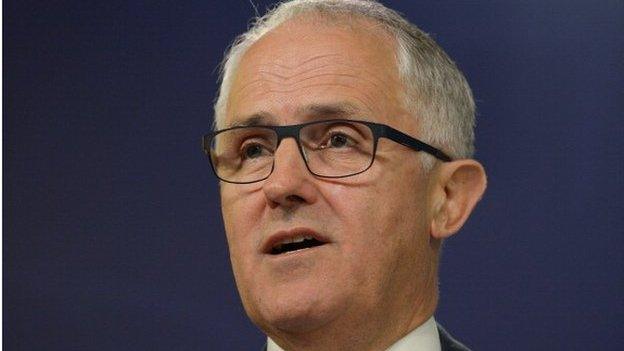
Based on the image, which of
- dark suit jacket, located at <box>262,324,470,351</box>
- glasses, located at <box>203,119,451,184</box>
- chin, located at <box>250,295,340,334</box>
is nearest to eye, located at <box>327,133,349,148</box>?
glasses, located at <box>203,119,451,184</box>

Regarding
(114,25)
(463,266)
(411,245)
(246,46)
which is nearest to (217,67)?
(114,25)

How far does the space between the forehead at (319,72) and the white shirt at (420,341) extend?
14.7 inches

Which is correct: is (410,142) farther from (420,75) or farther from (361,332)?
(361,332)

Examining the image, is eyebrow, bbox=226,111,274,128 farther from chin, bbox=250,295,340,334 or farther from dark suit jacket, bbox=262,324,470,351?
dark suit jacket, bbox=262,324,470,351

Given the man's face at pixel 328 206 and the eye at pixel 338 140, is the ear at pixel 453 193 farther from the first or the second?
the eye at pixel 338 140

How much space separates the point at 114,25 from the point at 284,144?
1.08 m

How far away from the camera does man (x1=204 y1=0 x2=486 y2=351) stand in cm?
146

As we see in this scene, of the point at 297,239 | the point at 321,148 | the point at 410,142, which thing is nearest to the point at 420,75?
the point at 410,142

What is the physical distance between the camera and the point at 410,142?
5.11 feet

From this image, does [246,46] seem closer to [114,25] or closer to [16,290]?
[114,25]

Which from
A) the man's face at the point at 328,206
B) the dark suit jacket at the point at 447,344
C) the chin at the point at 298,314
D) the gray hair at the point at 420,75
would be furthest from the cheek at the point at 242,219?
the dark suit jacket at the point at 447,344

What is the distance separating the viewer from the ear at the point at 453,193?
1627 mm

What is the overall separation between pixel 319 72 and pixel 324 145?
123mm

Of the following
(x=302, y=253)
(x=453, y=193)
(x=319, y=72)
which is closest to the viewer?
(x=302, y=253)
